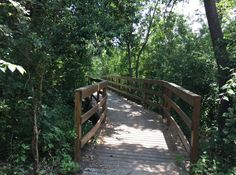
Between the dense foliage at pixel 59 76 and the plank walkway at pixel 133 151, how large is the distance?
40cm

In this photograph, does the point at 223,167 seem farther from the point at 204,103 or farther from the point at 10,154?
the point at 204,103

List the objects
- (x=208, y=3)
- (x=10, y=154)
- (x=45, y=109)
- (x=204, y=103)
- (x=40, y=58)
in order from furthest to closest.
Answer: (x=204, y=103) → (x=208, y=3) → (x=45, y=109) → (x=10, y=154) → (x=40, y=58)

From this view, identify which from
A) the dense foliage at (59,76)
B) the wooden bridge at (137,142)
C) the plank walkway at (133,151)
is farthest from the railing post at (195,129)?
the plank walkway at (133,151)

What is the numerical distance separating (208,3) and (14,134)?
4894 mm

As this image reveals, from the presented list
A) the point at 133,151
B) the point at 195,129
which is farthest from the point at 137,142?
the point at 195,129

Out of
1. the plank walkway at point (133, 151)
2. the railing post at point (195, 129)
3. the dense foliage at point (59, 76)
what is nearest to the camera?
the dense foliage at point (59, 76)

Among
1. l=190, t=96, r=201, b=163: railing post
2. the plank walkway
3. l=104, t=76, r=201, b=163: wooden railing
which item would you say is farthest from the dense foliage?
the plank walkway

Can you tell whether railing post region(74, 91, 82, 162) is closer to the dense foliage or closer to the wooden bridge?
the wooden bridge

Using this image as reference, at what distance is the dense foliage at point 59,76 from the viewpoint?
3.90 metres

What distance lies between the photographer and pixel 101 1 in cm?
655

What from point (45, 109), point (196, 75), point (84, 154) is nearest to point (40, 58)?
point (45, 109)

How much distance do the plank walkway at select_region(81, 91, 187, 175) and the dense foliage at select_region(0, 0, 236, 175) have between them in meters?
0.40

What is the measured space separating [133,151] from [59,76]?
2.57 meters

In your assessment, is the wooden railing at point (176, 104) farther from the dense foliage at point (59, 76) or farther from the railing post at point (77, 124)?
the railing post at point (77, 124)
